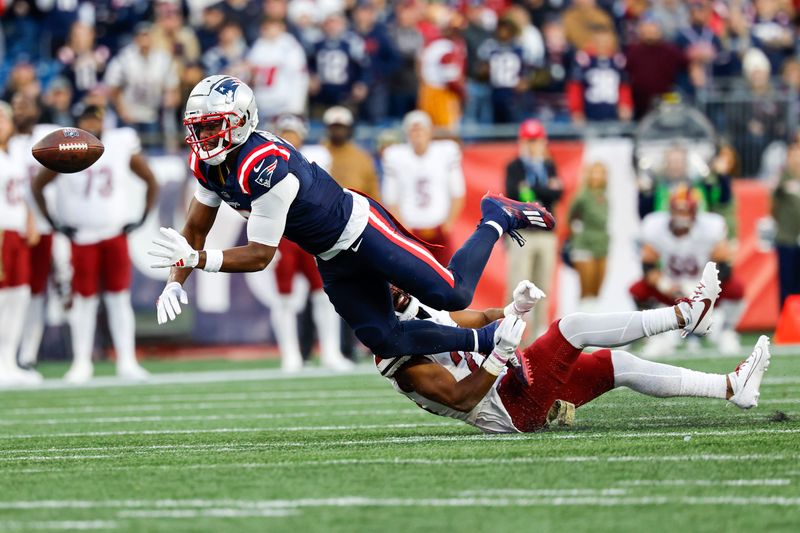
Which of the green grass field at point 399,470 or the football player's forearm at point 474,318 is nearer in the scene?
the green grass field at point 399,470

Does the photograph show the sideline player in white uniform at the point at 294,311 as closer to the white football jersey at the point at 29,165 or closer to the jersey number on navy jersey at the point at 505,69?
the white football jersey at the point at 29,165

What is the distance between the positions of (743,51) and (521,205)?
9.34 meters

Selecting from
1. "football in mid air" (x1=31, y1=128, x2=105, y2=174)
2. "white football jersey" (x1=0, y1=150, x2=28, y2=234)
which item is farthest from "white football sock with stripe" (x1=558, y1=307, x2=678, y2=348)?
"white football jersey" (x1=0, y1=150, x2=28, y2=234)

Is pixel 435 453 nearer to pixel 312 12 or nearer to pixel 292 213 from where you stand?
pixel 292 213

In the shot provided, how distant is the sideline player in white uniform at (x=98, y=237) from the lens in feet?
34.5

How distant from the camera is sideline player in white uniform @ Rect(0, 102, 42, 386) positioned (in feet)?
34.2

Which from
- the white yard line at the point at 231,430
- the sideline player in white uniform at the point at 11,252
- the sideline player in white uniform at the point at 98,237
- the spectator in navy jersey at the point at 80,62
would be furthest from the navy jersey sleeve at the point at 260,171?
the spectator in navy jersey at the point at 80,62

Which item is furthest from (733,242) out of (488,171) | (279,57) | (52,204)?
(52,204)

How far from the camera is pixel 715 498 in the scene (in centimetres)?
425

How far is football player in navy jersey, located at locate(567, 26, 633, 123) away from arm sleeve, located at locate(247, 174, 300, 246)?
27.8ft

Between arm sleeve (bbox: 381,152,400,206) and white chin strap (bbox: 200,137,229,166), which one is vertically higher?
white chin strap (bbox: 200,137,229,166)

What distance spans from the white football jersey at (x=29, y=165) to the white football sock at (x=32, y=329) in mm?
545

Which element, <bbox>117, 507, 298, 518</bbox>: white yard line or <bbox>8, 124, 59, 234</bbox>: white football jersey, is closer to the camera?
<bbox>117, 507, 298, 518</bbox>: white yard line

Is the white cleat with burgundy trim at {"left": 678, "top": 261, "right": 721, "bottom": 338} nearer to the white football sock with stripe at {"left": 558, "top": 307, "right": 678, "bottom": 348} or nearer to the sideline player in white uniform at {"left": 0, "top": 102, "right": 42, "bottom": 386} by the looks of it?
the white football sock with stripe at {"left": 558, "top": 307, "right": 678, "bottom": 348}
